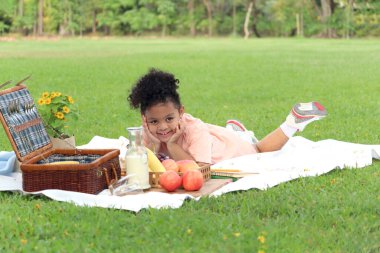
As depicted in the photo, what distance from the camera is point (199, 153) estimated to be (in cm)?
647

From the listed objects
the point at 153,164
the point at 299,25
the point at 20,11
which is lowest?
the point at 153,164

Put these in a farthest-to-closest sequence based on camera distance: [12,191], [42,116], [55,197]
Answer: [42,116], [12,191], [55,197]

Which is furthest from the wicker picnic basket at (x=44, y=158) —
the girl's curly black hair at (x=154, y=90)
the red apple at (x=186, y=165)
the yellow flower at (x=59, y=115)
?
the girl's curly black hair at (x=154, y=90)

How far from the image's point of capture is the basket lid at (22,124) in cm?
598

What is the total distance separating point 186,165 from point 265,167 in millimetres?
768

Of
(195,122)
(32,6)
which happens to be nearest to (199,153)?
(195,122)

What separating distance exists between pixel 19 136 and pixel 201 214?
1.73 m

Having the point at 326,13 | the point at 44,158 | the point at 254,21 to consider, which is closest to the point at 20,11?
the point at 254,21

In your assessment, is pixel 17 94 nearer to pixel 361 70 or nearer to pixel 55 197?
pixel 55 197

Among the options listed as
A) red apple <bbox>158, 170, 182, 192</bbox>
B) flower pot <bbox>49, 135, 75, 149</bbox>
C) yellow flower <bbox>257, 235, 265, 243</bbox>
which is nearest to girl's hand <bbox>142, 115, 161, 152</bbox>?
flower pot <bbox>49, 135, 75, 149</bbox>

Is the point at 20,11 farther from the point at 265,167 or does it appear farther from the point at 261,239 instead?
the point at 261,239

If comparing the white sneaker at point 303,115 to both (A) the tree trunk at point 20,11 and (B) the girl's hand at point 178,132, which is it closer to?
(B) the girl's hand at point 178,132

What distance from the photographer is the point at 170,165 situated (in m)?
6.18

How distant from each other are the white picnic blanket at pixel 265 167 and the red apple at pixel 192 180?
13cm
